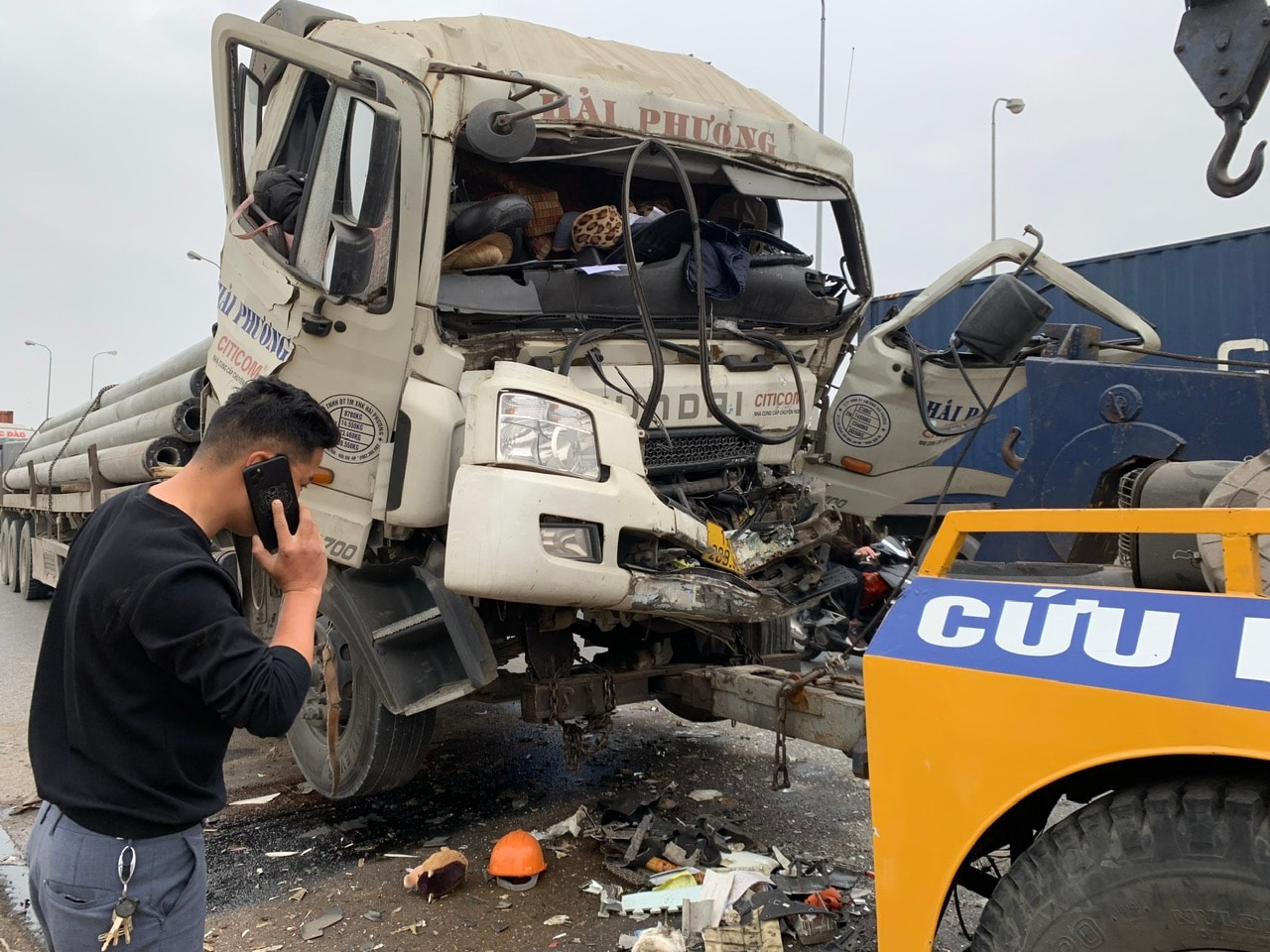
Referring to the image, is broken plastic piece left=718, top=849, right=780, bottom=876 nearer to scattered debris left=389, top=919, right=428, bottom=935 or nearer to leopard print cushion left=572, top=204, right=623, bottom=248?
scattered debris left=389, top=919, right=428, bottom=935

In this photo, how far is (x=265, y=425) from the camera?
1.88m

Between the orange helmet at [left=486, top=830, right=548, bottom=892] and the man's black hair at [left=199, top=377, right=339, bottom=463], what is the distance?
7.32 feet

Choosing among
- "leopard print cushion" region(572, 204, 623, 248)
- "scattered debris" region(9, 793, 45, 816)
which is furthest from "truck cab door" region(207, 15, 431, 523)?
"scattered debris" region(9, 793, 45, 816)

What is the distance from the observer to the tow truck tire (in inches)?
59.2

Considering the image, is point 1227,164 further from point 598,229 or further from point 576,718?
point 576,718

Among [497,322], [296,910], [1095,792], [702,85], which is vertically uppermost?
[702,85]

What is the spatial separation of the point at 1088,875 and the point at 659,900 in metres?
1.96

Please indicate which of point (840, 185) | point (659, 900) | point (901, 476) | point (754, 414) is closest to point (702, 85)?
point (840, 185)

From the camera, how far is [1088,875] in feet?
5.49

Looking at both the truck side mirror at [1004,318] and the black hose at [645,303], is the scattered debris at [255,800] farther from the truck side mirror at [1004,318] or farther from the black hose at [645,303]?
the truck side mirror at [1004,318]

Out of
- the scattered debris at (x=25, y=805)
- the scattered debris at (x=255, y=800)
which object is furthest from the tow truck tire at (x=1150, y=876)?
the scattered debris at (x=25, y=805)

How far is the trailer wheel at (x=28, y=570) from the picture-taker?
11.9 metres

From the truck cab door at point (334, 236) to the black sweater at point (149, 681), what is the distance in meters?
1.94

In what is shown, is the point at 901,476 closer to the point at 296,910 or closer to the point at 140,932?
the point at 296,910
